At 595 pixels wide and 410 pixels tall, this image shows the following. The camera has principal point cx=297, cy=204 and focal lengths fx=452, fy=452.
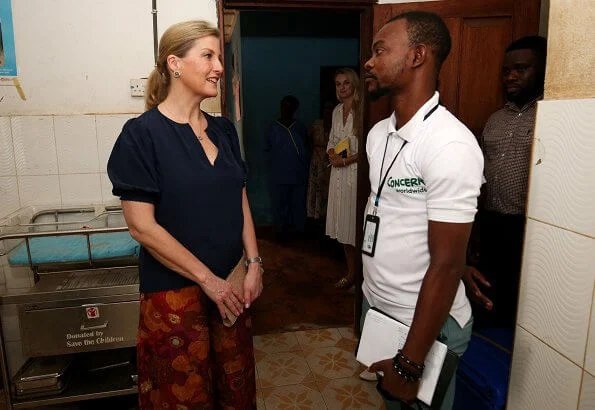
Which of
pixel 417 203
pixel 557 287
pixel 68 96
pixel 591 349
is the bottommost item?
pixel 591 349

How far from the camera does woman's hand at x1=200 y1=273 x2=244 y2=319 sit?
140 cm

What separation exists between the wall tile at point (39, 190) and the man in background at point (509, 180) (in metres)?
2.16

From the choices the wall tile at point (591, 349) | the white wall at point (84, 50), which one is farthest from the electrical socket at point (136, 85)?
the wall tile at point (591, 349)

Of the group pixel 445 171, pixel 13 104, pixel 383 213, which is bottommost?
pixel 383 213

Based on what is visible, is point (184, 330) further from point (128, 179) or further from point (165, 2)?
point (165, 2)

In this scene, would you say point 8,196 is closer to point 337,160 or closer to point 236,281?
point 236,281

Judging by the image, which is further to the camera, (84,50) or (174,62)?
(84,50)

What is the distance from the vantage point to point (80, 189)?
2424 mm

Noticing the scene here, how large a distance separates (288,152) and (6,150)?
118 inches

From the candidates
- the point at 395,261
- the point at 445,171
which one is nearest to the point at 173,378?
the point at 395,261

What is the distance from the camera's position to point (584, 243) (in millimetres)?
1120

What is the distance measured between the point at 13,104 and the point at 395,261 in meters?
2.14

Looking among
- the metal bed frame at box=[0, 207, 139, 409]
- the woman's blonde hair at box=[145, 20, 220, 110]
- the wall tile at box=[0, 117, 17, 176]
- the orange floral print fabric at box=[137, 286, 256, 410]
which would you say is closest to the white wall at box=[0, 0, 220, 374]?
the wall tile at box=[0, 117, 17, 176]

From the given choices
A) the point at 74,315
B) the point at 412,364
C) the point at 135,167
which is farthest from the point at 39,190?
the point at 412,364
